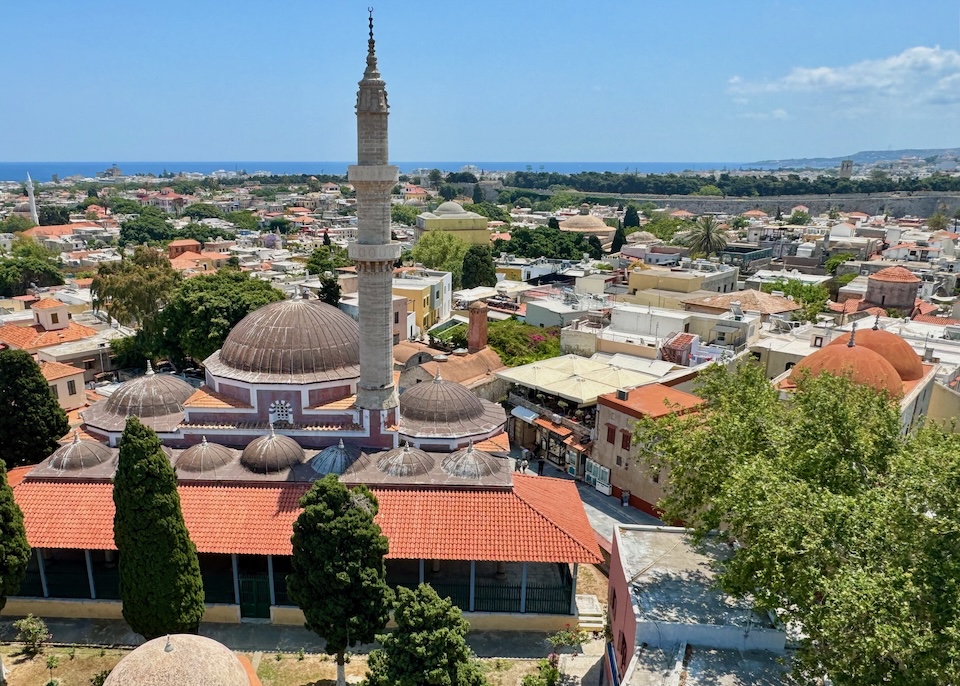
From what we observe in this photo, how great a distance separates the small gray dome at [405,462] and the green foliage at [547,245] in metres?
61.6

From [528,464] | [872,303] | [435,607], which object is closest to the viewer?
[435,607]

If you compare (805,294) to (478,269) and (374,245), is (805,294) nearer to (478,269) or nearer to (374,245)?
(478,269)

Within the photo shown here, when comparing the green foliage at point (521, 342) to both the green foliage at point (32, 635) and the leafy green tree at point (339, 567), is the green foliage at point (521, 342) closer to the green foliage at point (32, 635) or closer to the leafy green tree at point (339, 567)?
the leafy green tree at point (339, 567)

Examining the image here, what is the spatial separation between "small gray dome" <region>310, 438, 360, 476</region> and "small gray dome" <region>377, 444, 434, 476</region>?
1041 mm

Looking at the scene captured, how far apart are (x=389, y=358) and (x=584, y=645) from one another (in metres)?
11.2

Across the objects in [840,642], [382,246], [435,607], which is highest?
[382,246]

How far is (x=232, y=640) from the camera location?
19125 mm

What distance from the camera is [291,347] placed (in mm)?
24031

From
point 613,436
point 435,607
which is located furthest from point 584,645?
point 613,436

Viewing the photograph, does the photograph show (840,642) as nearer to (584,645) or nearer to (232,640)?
(584,645)

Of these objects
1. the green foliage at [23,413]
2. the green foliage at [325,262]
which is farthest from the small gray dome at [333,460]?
the green foliage at [325,262]

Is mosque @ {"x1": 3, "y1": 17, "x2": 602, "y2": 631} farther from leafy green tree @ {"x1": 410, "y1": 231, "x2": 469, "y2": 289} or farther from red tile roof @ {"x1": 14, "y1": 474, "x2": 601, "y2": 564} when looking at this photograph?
leafy green tree @ {"x1": 410, "y1": 231, "x2": 469, "y2": 289}

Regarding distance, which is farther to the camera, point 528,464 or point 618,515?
point 528,464

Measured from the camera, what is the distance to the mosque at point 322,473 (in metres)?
19.8
